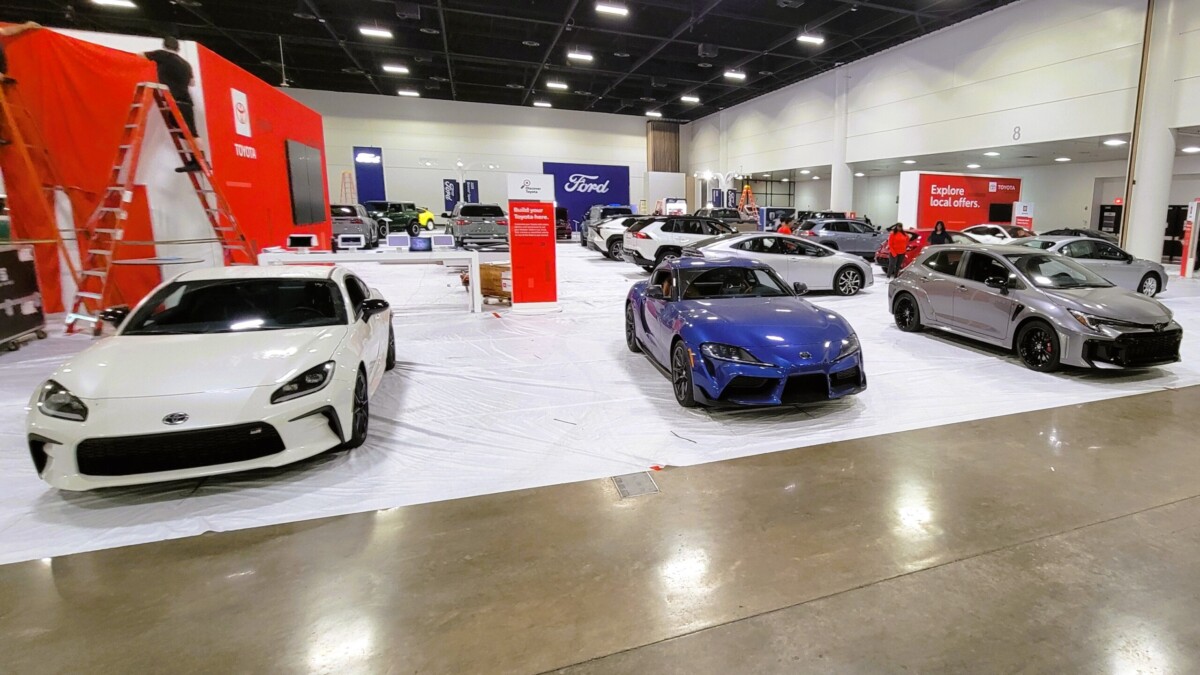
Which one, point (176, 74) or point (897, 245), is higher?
point (176, 74)

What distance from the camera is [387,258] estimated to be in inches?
330

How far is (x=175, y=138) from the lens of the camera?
297 inches

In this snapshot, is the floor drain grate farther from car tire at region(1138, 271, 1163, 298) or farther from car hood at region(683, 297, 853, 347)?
car tire at region(1138, 271, 1163, 298)

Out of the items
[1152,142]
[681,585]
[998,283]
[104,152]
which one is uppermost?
[1152,142]

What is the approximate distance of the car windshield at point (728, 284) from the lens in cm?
558

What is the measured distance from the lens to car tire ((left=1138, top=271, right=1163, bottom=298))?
10477 mm

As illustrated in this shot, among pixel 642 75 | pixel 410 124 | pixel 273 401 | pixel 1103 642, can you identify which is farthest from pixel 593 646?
pixel 410 124

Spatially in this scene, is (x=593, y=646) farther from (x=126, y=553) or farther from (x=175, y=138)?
(x=175, y=138)

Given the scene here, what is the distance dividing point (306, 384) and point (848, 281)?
33.6 ft

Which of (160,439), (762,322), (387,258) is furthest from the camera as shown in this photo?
(387,258)

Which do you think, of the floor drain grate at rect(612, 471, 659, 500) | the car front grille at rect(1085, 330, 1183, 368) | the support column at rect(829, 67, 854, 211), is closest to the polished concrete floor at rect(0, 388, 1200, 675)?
the floor drain grate at rect(612, 471, 659, 500)

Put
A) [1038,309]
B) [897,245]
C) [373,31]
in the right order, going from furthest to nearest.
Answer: [373,31] → [897,245] → [1038,309]

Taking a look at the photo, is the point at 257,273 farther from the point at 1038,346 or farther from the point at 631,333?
the point at 1038,346

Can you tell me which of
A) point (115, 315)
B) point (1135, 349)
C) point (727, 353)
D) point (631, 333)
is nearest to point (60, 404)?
point (115, 315)
